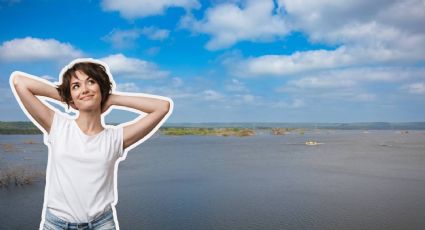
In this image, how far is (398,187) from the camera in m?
13.5

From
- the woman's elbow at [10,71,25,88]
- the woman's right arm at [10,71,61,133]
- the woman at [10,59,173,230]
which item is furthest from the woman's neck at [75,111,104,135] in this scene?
the woman's elbow at [10,71,25,88]

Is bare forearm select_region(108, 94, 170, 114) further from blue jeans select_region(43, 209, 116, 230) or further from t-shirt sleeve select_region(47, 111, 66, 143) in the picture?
blue jeans select_region(43, 209, 116, 230)

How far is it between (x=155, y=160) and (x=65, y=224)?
65.9 feet

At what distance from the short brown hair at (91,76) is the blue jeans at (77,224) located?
17.4 inches

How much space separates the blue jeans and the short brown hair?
44 centimetres

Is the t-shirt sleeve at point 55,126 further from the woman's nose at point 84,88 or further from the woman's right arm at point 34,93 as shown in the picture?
the woman's nose at point 84,88

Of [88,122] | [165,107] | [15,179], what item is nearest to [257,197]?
[15,179]

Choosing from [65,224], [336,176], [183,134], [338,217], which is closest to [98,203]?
[65,224]

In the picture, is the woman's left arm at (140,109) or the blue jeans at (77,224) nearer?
the blue jeans at (77,224)

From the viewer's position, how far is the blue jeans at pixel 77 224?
162 centimetres

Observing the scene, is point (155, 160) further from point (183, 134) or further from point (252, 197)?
point (183, 134)

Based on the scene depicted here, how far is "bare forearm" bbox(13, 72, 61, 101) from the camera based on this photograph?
1655mm

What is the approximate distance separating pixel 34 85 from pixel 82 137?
28 cm

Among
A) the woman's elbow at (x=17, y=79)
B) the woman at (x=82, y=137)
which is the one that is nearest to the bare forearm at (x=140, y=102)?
the woman at (x=82, y=137)
